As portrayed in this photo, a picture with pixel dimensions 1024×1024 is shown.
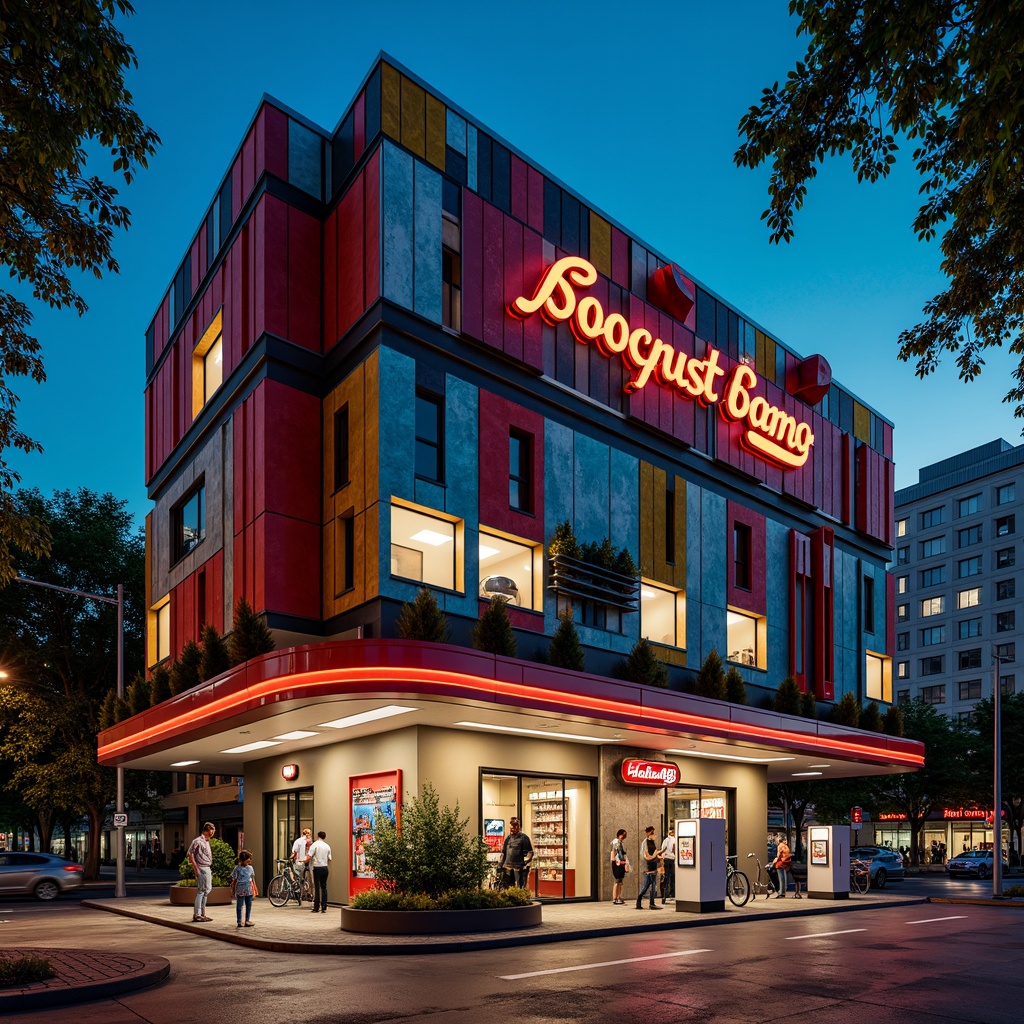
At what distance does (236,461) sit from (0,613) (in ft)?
75.7

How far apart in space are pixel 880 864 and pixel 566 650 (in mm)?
22759

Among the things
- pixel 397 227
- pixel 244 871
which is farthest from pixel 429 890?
pixel 397 227

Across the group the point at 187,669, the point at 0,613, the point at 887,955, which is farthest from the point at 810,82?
the point at 0,613

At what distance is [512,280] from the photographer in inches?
1040

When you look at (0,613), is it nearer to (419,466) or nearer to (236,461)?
(236,461)

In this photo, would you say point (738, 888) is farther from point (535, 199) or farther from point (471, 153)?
point (471, 153)

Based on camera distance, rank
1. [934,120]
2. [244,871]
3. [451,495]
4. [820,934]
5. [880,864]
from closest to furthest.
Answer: [934,120]
[820,934]
[244,871]
[451,495]
[880,864]

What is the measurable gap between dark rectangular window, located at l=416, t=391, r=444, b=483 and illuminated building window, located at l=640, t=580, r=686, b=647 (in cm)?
801

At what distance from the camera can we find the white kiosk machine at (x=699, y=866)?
2323 cm

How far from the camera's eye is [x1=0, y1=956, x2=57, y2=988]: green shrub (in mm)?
12133

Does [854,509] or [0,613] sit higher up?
[854,509]

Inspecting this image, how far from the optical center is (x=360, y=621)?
22.7 meters

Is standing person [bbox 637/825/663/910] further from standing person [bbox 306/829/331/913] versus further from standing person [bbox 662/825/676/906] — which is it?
standing person [bbox 306/829/331/913]

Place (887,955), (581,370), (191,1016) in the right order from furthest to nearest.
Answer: (581,370) → (887,955) → (191,1016)
